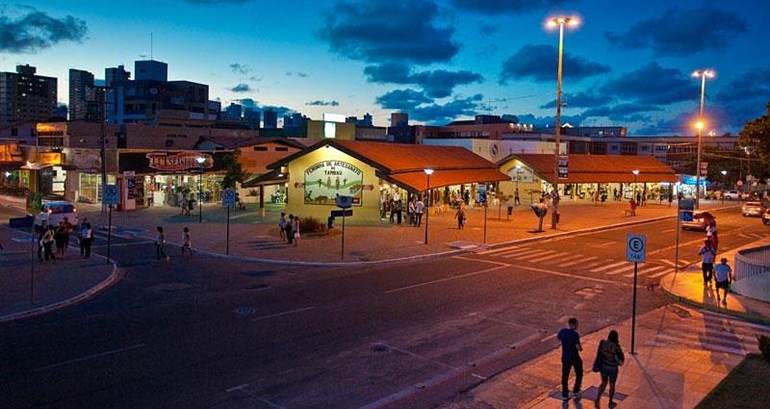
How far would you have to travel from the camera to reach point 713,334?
16.7 metres

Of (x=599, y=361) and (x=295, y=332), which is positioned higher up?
(x=599, y=361)

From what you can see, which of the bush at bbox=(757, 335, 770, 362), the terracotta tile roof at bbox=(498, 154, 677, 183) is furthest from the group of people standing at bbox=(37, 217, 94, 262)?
the terracotta tile roof at bbox=(498, 154, 677, 183)

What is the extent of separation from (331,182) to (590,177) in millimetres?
31568

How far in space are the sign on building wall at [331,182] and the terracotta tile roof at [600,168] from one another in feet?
75.9

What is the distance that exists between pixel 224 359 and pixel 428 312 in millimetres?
6408

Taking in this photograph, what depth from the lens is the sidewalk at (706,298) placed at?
18.9m

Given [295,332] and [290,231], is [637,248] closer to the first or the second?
[295,332]

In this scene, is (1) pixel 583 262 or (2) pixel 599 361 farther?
(1) pixel 583 262

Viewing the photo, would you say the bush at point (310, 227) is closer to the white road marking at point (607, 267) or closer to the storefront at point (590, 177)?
the white road marking at point (607, 267)

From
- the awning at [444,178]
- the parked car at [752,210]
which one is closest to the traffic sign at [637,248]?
the awning at [444,178]

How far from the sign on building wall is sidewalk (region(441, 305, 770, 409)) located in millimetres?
27248

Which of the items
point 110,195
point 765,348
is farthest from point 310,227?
point 765,348

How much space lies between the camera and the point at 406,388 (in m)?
12.1

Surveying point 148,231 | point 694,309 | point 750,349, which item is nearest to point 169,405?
point 750,349
